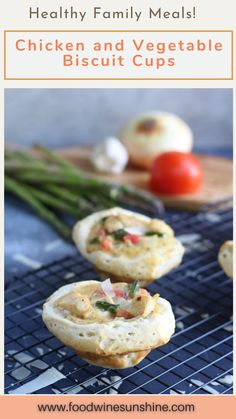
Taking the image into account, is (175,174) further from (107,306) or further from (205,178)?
(107,306)

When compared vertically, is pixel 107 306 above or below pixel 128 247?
below

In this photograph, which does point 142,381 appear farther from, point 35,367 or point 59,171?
point 59,171

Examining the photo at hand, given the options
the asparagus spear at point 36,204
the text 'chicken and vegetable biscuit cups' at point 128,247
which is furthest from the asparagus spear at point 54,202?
the text 'chicken and vegetable biscuit cups' at point 128,247

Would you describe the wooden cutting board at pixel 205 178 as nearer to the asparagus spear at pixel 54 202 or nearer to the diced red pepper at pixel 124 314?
the asparagus spear at pixel 54 202

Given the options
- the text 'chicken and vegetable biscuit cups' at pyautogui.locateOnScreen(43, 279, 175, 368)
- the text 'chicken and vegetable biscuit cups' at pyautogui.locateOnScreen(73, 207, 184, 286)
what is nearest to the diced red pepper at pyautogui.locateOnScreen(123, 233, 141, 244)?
the text 'chicken and vegetable biscuit cups' at pyautogui.locateOnScreen(73, 207, 184, 286)

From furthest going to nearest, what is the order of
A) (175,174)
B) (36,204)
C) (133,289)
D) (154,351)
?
(175,174) → (36,204) → (154,351) → (133,289)

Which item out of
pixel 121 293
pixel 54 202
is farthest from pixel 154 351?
pixel 54 202
